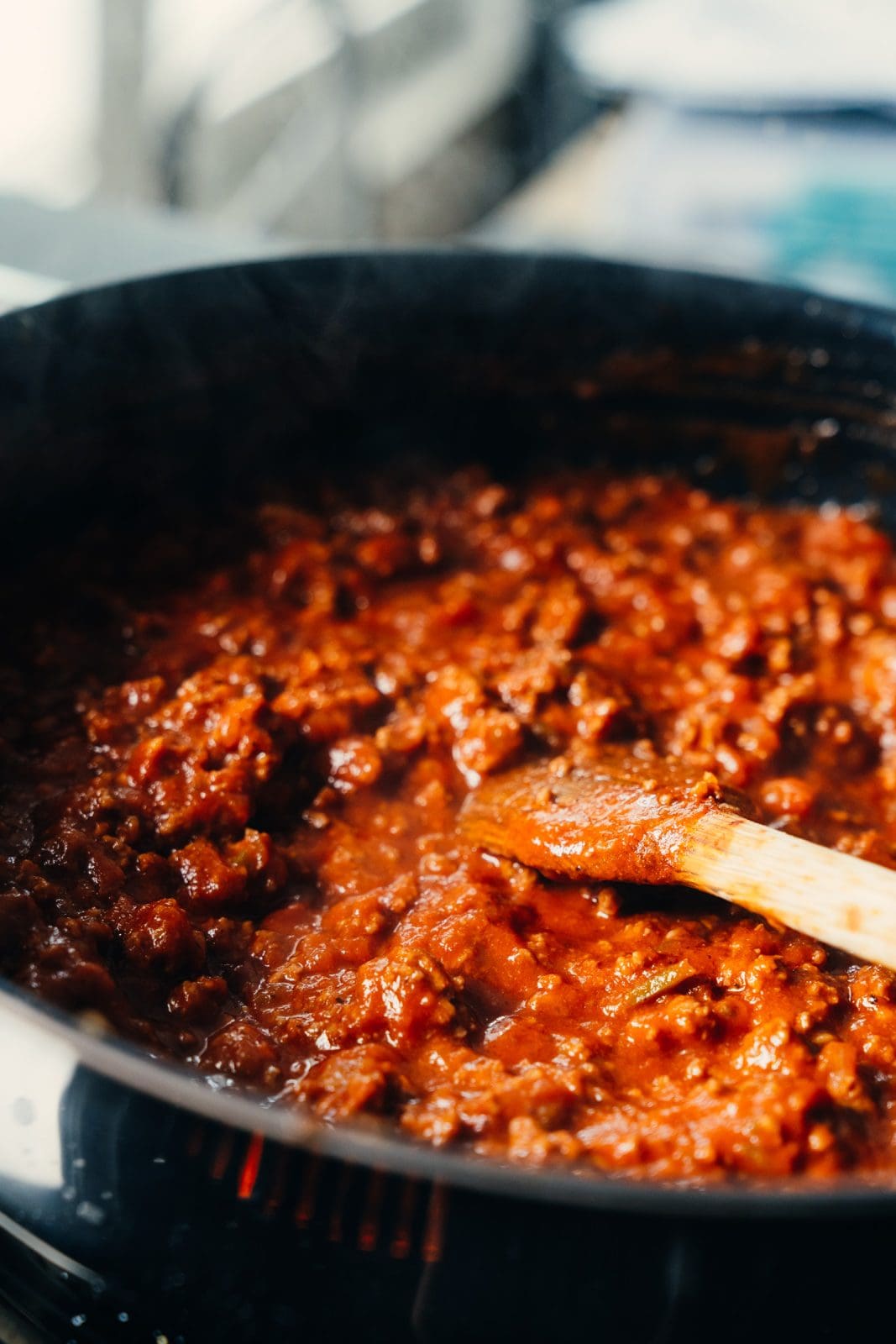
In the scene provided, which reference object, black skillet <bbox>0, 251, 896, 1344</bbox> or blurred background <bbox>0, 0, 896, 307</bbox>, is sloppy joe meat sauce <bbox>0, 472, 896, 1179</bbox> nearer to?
black skillet <bbox>0, 251, 896, 1344</bbox>

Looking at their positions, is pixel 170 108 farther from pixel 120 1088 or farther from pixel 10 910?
pixel 120 1088

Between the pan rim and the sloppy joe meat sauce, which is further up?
the pan rim

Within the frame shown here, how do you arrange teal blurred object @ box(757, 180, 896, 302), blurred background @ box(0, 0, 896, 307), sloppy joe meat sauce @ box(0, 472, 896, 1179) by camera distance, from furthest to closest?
1. teal blurred object @ box(757, 180, 896, 302)
2. blurred background @ box(0, 0, 896, 307)
3. sloppy joe meat sauce @ box(0, 472, 896, 1179)

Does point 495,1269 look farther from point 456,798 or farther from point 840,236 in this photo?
point 840,236

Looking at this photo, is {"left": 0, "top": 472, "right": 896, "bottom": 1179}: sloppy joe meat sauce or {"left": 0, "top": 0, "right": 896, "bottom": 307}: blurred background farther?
{"left": 0, "top": 0, "right": 896, "bottom": 307}: blurred background

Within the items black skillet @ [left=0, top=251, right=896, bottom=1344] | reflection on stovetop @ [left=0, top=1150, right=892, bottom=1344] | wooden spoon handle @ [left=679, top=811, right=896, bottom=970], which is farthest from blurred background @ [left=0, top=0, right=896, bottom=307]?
reflection on stovetop @ [left=0, top=1150, right=892, bottom=1344]

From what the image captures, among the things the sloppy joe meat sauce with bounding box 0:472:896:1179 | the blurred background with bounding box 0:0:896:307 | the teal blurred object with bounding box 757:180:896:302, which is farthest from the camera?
the teal blurred object with bounding box 757:180:896:302

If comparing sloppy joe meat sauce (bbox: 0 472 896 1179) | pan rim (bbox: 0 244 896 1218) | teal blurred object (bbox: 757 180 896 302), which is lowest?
sloppy joe meat sauce (bbox: 0 472 896 1179)

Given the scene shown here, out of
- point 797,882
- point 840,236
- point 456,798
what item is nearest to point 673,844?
point 797,882

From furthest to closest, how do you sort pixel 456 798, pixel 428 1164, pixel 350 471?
pixel 350 471
pixel 456 798
pixel 428 1164
